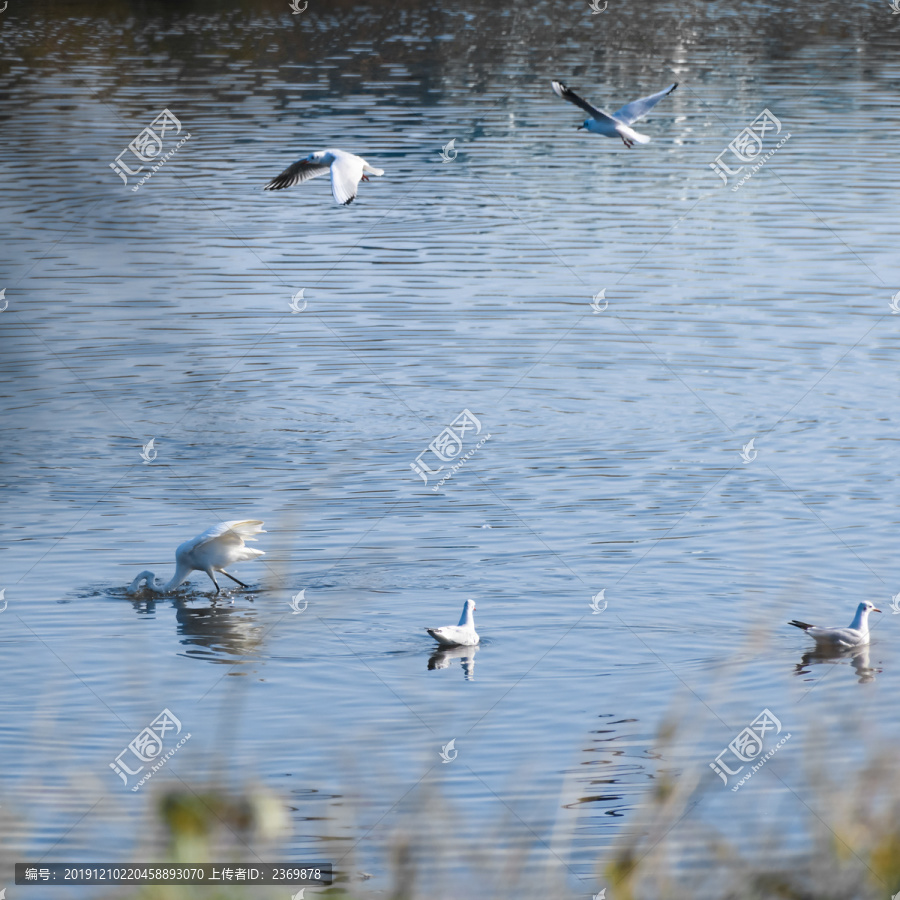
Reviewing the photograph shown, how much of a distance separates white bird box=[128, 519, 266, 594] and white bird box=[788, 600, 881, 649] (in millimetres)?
5145

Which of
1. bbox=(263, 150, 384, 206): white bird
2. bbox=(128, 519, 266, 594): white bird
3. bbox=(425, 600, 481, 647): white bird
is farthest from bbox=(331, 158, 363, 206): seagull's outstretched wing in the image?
bbox=(425, 600, 481, 647): white bird

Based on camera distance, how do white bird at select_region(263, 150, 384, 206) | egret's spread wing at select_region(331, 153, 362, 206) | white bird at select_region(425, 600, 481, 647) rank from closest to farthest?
1. white bird at select_region(425, 600, 481, 647)
2. egret's spread wing at select_region(331, 153, 362, 206)
3. white bird at select_region(263, 150, 384, 206)

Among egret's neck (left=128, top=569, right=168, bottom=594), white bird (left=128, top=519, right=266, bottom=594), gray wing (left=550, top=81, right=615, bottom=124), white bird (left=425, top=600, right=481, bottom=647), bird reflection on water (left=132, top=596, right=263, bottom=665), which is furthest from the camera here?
egret's neck (left=128, top=569, right=168, bottom=594)

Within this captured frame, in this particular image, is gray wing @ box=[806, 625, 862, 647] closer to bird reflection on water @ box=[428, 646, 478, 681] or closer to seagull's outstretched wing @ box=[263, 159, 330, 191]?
bird reflection on water @ box=[428, 646, 478, 681]

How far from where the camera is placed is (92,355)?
22922 millimetres

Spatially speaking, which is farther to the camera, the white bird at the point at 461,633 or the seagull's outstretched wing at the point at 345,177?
the seagull's outstretched wing at the point at 345,177

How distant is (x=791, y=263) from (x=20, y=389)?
14.4 meters

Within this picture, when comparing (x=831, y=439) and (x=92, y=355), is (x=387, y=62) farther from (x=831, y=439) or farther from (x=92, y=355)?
(x=831, y=439)

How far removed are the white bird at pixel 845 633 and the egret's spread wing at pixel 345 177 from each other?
6003 millimetres

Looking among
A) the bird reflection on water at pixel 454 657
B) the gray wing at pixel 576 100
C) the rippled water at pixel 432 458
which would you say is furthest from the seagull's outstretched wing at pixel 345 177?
the bird reflection on water at pixel 454 657

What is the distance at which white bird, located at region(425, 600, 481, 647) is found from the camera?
1260 centimetres

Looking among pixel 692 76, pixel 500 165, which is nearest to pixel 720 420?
pixel 500 165

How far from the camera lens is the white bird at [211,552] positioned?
45.9 feet

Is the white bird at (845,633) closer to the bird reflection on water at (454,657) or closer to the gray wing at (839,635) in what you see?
the gray wing at (839,635)
